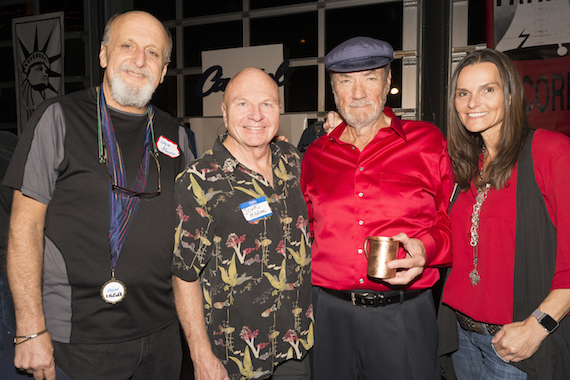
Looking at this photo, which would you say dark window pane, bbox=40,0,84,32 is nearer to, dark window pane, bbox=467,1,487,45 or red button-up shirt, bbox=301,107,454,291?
dark window pane, bbox=467,1,487,45

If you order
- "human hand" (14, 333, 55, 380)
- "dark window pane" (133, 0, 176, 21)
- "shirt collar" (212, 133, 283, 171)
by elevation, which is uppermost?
"dark window pane" (133, 0, 176, 21)

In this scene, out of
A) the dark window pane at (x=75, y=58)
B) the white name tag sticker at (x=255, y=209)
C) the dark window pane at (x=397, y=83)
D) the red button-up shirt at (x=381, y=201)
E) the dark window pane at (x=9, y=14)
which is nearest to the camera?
the white name tag sticker at (x=255, y=209)

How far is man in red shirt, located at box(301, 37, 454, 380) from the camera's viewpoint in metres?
1.69

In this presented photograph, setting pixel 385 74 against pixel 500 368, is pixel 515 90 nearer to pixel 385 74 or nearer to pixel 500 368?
pixel 385 74

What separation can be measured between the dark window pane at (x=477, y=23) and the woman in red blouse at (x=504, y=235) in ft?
13.4

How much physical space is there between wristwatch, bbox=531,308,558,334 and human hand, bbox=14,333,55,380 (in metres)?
1.97

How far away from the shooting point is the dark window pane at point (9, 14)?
6570 mm

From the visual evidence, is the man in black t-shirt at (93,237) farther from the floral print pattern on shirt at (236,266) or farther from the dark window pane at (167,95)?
the dark window pane at (167,95)

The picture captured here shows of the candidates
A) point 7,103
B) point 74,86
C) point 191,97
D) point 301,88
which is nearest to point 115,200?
point 301,88

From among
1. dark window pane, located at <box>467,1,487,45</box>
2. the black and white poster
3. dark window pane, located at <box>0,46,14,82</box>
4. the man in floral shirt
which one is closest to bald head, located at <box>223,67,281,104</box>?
the man in floral shirt

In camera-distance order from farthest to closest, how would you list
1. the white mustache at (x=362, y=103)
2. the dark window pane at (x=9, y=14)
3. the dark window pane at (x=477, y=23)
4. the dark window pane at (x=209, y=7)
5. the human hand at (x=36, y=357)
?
the dark window pane at (x=9, y=14) < the dark window pane at (x=209, y=7) < the dark window pane at (x=477, y=23) < the white mustache at (x=362, y=103) < the human hand at (x=36, y=357)

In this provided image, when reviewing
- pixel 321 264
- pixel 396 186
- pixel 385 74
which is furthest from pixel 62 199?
pixel 385 74

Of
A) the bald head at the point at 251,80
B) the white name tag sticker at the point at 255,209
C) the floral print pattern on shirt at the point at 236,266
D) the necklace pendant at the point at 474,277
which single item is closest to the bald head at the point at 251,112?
the bald head at the point at 251,80

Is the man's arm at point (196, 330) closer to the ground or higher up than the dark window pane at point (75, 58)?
closer to the ground
